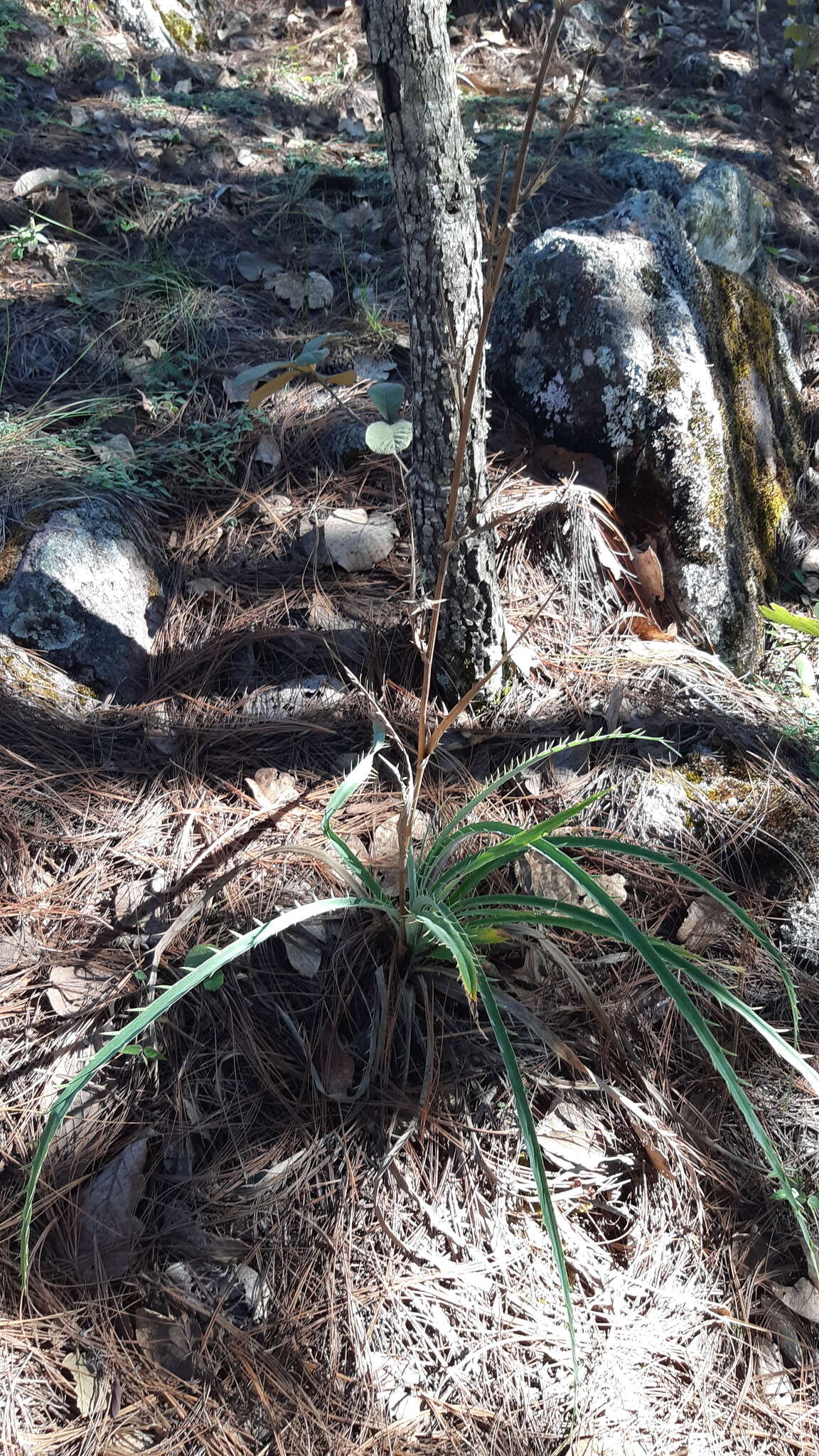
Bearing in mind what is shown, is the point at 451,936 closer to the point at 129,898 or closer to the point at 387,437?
the point at 129,898

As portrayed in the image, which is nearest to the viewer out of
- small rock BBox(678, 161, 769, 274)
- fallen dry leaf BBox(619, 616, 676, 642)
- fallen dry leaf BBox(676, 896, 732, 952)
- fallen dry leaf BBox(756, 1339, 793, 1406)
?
fallen dry leaf BBox(756, 1339, 793, 1406)

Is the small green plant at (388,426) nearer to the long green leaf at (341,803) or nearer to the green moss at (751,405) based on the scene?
the long green leaf at (341,803)

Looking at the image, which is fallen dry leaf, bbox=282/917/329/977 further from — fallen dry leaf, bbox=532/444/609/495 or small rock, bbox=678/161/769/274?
small rock, bbox=678/161/769/274

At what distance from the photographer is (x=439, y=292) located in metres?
1.69

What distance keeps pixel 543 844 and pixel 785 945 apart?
0.82m

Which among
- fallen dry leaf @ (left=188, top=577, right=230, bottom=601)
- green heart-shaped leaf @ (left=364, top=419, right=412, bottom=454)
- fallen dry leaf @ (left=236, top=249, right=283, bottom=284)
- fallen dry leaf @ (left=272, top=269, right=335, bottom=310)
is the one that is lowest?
fallen dry leaf @ (left=188, top=577, right=230, bottom=601)

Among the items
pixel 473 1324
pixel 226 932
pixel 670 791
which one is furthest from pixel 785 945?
pixel 226 932

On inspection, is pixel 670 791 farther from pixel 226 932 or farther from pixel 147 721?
pixel 147 721

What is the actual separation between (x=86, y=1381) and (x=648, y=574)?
233cm

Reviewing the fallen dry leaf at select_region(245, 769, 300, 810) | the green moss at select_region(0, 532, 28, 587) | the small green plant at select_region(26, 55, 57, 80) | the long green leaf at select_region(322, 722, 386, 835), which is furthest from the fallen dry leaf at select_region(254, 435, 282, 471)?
the small green plant at select_region(26, 55, 57, 80)

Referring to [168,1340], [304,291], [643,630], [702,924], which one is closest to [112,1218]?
[168,1340]

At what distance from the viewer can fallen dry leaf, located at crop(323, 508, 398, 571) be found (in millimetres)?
2377

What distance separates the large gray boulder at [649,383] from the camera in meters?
2.62

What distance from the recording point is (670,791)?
2.05m
